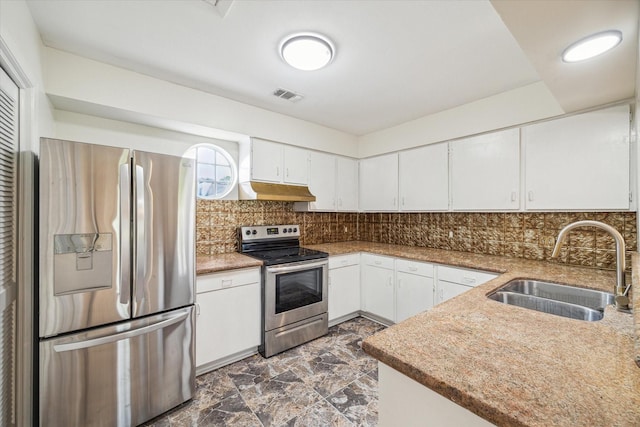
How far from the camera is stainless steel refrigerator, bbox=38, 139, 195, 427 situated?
4.63ft

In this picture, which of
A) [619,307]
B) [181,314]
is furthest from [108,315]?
[619,307]

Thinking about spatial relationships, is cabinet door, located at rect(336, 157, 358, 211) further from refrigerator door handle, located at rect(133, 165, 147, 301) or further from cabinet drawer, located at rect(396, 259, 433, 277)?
refrigerator door handle, located at rect(133, 165, 147, 301)

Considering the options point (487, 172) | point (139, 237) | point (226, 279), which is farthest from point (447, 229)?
point (139, 237)

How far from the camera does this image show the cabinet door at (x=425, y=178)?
288 centimetres

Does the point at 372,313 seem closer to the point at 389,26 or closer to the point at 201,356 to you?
the point at 201,356

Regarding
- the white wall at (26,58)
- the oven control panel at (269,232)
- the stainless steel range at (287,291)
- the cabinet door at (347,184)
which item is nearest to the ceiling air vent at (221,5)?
the white wall at (26,58)

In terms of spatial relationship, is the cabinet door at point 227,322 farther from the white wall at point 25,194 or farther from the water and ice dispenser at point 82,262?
the white wall at point 25,194

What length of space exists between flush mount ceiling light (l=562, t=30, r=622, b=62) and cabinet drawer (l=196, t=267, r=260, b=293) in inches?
98.2

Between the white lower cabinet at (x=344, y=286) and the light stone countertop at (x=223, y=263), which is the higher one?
the light stone countertop at (x=223, y=263)

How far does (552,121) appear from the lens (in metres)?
2.20

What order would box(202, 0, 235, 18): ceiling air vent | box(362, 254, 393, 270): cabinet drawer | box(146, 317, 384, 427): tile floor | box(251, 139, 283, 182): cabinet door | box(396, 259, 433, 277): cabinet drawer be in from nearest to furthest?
box(202, 0, 235, 18): ceiling air vent < box(146, 317, 384, 427): tile floor < box(396, 259, 433, 277): cabinet drawer < box(251, 139, 283, 182): cabinet door < box(362, 254, 393, 270): cabinet drawer

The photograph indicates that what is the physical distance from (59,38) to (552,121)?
144 inches

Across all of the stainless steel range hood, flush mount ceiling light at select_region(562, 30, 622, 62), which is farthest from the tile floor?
flush mount ceiling light at select_region(562, 30, 622, 62)

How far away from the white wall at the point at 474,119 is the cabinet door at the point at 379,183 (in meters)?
0.14
